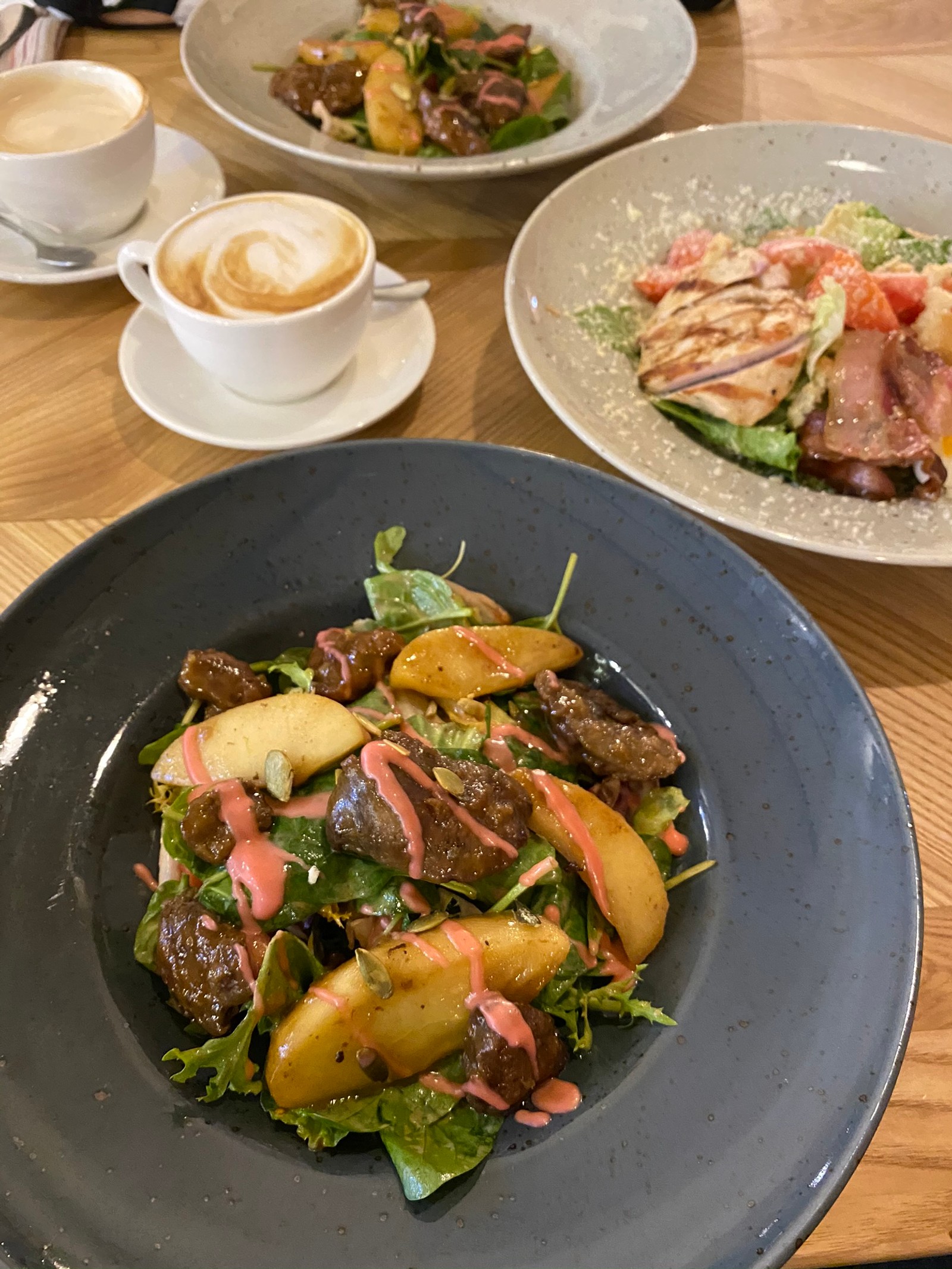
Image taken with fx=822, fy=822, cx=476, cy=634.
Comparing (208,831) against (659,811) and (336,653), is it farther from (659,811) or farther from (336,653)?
(659,811)

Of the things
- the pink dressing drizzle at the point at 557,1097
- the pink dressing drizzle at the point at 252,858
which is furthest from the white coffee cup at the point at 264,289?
the pink dressing drizzle at the point at 557,1097

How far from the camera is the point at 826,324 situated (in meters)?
1.57

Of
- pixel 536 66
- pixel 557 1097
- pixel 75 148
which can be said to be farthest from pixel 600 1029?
pixel 536 66

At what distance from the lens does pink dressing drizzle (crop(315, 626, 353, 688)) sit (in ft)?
3.80

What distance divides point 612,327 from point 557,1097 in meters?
1.40

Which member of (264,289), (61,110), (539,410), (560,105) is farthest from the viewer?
(560,105)

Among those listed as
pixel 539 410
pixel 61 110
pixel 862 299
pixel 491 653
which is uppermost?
pixel 61 110

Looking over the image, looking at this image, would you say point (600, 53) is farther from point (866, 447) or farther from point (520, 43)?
point (866, 447)

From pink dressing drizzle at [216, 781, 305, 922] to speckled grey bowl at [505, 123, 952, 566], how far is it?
80 centimetres

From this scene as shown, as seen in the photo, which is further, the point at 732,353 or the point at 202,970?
the point at 732,353

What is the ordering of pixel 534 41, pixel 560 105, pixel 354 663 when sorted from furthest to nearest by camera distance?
1. pixel 534 41
2. pixel 560 105
3. pixel 354 663

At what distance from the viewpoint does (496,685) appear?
1185 millimetres

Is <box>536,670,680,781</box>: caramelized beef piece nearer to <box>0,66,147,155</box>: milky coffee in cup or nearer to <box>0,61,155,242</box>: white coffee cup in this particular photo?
<box>0,61,155,242</box>: white coffee cup

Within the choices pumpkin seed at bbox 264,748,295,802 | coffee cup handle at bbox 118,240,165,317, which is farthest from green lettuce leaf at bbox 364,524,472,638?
coffee cup handle at bbox 118,240,165,317
